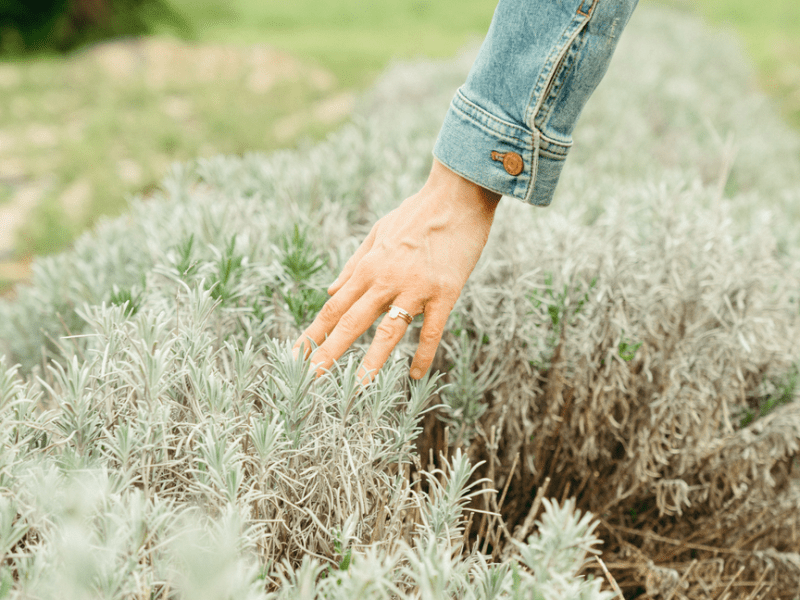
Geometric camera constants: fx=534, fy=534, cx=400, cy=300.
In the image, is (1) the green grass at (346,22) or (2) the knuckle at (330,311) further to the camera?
(1) the green grass at (346,22)

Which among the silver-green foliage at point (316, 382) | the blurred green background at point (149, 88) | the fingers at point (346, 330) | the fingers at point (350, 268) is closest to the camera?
the silver-green foliage at point (316, 382)

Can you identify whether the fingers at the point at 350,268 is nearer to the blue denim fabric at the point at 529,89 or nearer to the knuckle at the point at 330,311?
the knuckle at the point at 330,311

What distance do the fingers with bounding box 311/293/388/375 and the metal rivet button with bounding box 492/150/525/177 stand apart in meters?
0.53

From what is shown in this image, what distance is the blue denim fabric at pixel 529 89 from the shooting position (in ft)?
4.54

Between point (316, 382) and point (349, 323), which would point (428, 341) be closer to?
point (349, 323)

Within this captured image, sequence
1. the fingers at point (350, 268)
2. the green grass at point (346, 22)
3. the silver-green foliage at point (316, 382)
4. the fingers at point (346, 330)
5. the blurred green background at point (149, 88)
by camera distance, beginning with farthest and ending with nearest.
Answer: the green grass at point (346, 22) → the blurred green background at point (149, 88) → the fingers at point (350, 268) → the fingers at point (346, 330) → the silver-green foliage at point (316, 382)

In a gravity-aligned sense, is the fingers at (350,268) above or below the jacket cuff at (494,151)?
below

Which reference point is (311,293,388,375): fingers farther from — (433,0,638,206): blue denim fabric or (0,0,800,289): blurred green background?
(0,0,800,289): blurred green background

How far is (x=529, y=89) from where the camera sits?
1.42m

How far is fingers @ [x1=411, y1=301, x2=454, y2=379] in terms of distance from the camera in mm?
1357

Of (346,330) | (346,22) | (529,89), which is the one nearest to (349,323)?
(346,330)

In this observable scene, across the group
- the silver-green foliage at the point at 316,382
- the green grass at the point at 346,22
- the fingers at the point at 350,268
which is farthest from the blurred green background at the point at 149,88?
the fingers at the point at 350,268

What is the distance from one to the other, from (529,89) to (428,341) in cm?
72

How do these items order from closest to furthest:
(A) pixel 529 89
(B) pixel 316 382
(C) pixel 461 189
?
(B) pixel 316 382
(A) pixel 529 89
(C) pixel 461 189
